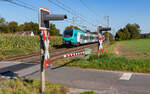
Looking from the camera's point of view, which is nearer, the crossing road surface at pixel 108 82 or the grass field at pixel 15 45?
the crossing road surface at pixel 108 82

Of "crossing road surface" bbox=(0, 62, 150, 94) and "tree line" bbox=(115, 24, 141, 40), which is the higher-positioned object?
"tree line" bbox=(115, 24, 141, 40)

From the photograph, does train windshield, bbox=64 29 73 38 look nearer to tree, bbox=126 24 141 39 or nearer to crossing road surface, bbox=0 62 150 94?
crossing road surface, bbox=0 62 150 94

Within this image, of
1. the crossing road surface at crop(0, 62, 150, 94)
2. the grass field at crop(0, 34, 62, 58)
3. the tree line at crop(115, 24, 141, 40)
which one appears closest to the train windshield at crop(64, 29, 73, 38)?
the grass field at crop(0, 34, 62, 58)

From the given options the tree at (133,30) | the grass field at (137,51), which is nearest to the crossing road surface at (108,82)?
the grass field at (137,51)

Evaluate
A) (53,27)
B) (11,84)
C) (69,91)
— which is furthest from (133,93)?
(53,27)

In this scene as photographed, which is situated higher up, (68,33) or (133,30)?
(133,30)

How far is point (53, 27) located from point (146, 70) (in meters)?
89.6

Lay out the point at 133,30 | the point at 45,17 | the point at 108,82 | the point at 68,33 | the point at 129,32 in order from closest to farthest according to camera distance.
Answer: the point at 45,17 < the point at 108,82 < the point at 68,33 < the point at 133,30 < the point at 129,32

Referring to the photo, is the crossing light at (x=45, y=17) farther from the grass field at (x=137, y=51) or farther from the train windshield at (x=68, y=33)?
the train windshield at (x=68, y=33)

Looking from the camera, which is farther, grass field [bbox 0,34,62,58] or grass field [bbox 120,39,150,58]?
grass field [bbox 0,34,62,58]

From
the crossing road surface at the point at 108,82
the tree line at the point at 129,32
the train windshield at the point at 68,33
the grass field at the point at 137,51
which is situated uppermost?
the tree line at the point at 129,32

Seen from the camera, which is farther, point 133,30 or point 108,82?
point 133,30

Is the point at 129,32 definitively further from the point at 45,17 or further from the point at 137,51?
the point at 45,17

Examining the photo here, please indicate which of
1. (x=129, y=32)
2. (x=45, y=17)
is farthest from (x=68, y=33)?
(x=129, y=32)
